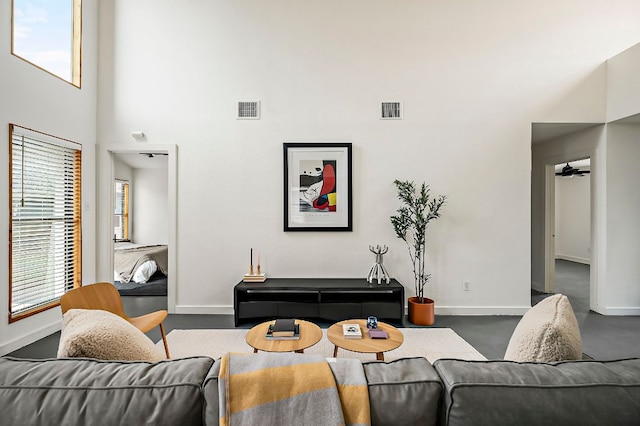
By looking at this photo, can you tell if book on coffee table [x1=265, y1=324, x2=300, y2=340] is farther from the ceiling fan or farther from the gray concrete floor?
the ceiling fan

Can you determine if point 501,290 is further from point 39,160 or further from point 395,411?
point 39,160

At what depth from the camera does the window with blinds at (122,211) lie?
7.26 m

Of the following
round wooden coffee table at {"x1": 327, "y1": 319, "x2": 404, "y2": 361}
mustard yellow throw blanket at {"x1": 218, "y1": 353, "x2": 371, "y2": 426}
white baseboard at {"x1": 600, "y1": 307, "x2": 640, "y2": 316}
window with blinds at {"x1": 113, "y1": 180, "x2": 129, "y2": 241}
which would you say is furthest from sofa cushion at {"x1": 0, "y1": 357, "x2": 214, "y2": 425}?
window with blinds at {"x1": 113, "y1": 180, "x2": 129, "y2": 241}

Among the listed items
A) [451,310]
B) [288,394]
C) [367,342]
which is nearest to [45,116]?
[367,342]

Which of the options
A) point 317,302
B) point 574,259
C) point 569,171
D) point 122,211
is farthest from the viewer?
point 574,259

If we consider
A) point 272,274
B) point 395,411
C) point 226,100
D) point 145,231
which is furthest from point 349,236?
point 145,231

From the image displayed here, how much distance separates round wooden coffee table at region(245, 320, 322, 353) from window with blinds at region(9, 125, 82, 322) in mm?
2518

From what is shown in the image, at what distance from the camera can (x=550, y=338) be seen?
122cm

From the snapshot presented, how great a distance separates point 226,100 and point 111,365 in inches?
145

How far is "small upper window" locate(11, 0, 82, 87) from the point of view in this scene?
320 centimetres

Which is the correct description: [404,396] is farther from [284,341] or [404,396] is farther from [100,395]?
[284,341]

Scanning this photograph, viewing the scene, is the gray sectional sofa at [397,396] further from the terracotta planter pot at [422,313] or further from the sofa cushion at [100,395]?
the terracotta planter pot at [422,313]

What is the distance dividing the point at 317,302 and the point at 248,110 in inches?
100

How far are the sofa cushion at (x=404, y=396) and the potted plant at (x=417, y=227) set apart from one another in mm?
2949
